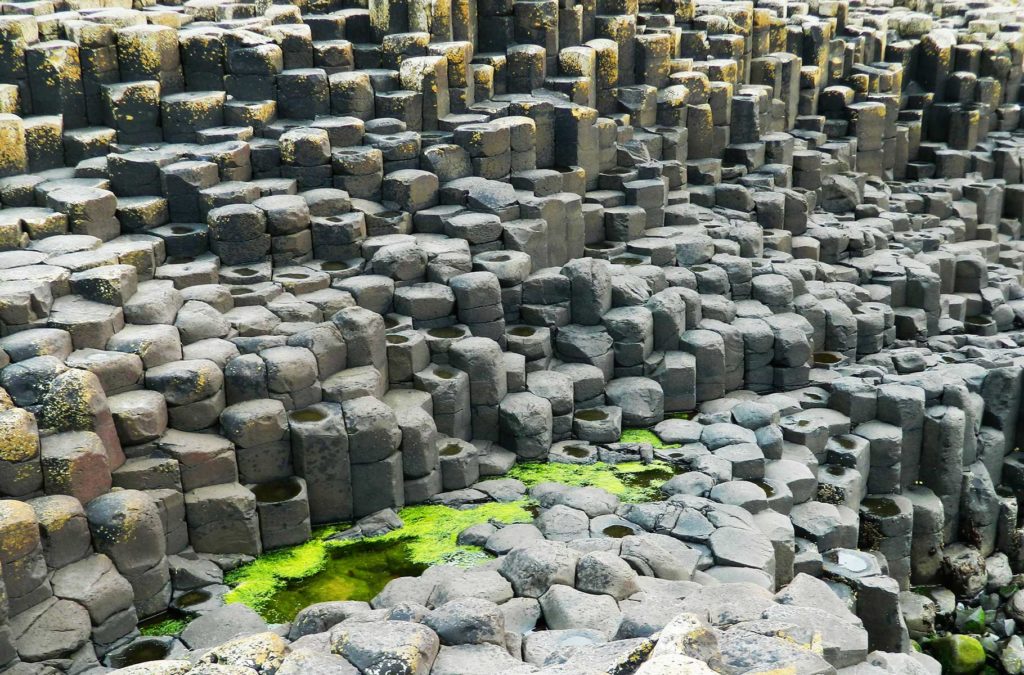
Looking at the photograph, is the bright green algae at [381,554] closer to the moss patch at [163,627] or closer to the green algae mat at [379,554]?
the green algae mat at [379,554]

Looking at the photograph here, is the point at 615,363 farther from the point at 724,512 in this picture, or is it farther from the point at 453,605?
the point at 453,605

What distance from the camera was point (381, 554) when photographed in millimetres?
10805

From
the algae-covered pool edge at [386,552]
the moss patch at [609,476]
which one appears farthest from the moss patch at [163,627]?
the moss patch at [609,476]

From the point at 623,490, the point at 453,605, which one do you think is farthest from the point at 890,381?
the point at 453,605

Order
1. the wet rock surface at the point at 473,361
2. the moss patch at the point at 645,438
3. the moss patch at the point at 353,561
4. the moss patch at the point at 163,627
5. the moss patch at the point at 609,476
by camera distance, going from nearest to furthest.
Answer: the wet rock surface at the point at 473,361, the moss patch at the point at 163,627, the moss patch at the point at 353,561, the moss patch at the point at 609,476, the moss patch at the point at 645,438

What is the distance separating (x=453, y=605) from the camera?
7844 mm

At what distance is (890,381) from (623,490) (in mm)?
4106

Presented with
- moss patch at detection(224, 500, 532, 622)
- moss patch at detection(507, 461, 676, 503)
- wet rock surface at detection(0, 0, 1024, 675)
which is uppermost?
wet rock surface at detection(0, 0, 1024, 675)

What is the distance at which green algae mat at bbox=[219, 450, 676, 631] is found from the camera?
10219mm

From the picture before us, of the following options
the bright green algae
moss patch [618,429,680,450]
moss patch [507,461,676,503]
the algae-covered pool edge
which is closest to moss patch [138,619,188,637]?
the algae-covered pool edge

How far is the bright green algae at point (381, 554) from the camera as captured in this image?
10219mm

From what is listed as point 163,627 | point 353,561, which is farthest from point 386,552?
point 163,627

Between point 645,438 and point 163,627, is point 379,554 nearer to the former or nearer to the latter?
point 163,627

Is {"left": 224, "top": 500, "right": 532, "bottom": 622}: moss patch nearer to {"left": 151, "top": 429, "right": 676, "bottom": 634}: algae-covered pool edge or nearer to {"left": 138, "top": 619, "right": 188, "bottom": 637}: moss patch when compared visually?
{"left": 151, "top": 429, "right": 676, "bottom": 634}: algae-covered pool edge
